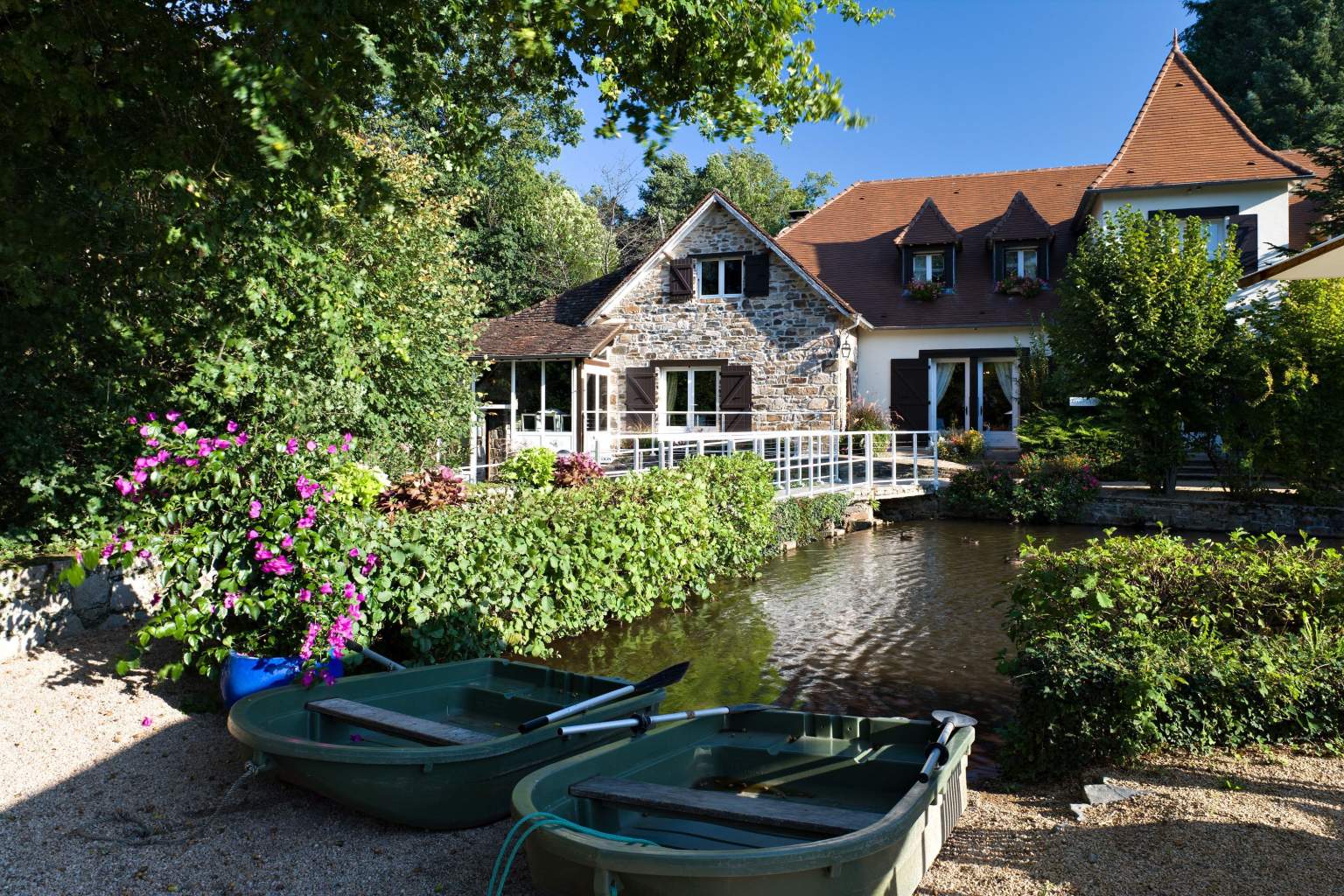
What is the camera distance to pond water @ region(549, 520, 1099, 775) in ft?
21.8

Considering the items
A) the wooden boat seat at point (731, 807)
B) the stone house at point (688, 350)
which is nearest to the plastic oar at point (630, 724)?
the wooden boat seat at point (731, 807)

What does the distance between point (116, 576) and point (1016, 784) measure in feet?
21.1

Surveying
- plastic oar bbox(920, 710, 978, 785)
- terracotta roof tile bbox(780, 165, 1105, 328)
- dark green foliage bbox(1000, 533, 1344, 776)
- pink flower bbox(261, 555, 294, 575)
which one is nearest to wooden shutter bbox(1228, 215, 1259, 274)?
terracotta roof tile bbox(780, 165, 1105, 328)

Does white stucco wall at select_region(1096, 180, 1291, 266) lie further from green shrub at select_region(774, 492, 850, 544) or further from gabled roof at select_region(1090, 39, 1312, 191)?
green shrub at select_region(774, 492, 850, 544)

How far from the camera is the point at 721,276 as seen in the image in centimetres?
2188

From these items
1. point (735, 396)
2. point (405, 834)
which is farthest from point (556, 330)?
point (405, 834)

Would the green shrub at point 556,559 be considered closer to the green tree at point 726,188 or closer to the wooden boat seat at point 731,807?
the wooden boat seat at point 731,807

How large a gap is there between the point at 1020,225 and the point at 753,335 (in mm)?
6875

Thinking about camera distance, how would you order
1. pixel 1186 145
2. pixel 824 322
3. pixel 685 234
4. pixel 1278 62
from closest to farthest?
pixel 1186 145 → pixel 824 322 → pixel 685 234 → pixel 1278 62

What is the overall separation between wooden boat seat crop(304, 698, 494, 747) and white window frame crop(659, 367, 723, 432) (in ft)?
56.4

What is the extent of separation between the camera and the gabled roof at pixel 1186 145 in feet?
63.6

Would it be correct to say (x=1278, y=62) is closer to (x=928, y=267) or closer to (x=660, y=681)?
(x=928, y=267)

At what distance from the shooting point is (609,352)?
889 inches

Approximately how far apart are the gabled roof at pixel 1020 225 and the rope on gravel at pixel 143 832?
69.2 ft
